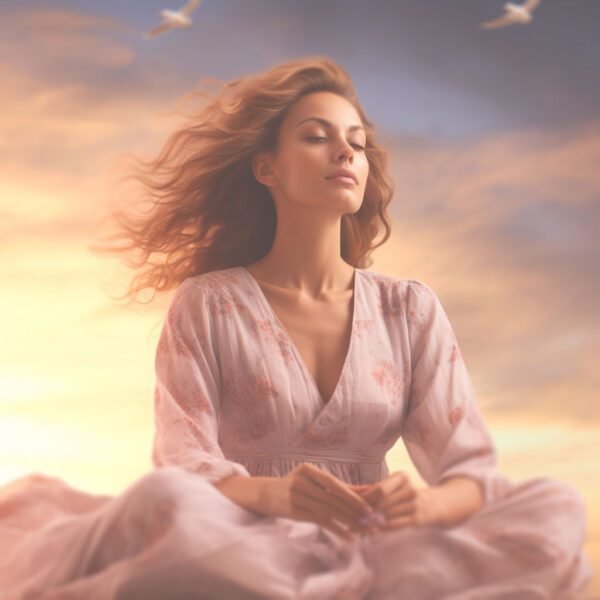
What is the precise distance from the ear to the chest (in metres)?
0.22

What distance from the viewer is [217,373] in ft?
6.77

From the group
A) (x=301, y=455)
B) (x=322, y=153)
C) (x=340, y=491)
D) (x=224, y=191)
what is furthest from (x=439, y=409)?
(x=224, y=191)

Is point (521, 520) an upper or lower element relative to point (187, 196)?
lower

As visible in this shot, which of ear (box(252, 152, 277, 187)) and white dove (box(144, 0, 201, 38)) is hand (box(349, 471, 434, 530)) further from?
white dove (box(144, 0, 201, 38))

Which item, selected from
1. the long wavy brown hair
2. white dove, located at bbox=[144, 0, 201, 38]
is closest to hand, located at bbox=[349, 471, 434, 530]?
the long wavy brown hair

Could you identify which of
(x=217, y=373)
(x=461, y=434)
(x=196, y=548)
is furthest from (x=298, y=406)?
(x=196, y=548)

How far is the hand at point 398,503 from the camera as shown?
1.74m

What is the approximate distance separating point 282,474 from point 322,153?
60 cm

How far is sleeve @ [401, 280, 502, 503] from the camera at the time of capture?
1.94m

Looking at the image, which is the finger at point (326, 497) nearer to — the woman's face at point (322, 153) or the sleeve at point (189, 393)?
the sleeve at point (189, 393)

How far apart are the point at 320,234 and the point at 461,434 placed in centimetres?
47

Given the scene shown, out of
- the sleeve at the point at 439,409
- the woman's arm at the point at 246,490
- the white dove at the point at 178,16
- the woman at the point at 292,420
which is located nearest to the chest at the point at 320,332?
the woman at the point at 292,420

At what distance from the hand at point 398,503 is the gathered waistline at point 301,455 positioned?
0.28 m

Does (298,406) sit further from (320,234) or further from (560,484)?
(560,484)
